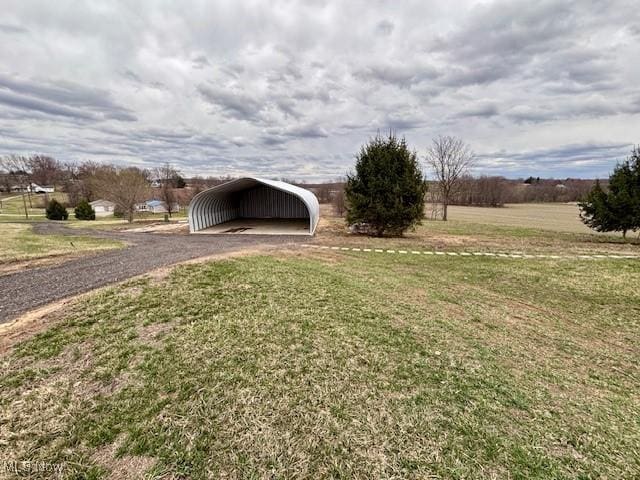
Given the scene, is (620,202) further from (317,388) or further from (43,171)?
(43,171)

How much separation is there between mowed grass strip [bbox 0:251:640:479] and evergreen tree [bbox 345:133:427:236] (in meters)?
9.15

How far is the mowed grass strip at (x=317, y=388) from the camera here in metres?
2.21

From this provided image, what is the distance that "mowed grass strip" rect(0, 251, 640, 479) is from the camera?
7.25 feet

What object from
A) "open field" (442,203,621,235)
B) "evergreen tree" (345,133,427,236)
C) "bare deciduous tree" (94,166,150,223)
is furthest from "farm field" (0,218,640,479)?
"bare deciduous tree" (94,166,150,223)

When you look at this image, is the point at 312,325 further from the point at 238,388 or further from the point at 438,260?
the point at 438,260

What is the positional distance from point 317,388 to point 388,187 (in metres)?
12.4

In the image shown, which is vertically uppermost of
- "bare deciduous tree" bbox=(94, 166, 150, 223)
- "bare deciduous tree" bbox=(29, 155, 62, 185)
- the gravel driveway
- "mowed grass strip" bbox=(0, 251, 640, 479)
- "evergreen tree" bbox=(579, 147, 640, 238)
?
"bare deciduous tree" bbox=(29, 155, 62, 185)

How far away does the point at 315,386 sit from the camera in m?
3.00

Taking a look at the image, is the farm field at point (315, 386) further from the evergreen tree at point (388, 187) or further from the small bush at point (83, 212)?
the small bush at point (83, 212)

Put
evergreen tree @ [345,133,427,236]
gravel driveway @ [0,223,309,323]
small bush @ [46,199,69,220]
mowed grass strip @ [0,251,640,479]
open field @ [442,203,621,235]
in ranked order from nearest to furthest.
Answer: mowed grass strip @ [0,251,640,479] < gravel driveway @ [0,223,309,323] < evergreen tree @ [345,133,427,236] < open field @ [442,203,621,235] < small bush @ [46,199,69,220]

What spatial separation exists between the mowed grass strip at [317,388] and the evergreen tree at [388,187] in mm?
9152

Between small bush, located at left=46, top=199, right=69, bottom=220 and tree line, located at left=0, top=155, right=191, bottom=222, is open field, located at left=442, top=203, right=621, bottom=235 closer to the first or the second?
tree line, located at left=0, top=155, right=191, bottom=222

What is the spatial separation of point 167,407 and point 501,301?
20.9 feet

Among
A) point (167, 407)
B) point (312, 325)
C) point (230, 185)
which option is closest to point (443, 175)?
point (230, 185)
